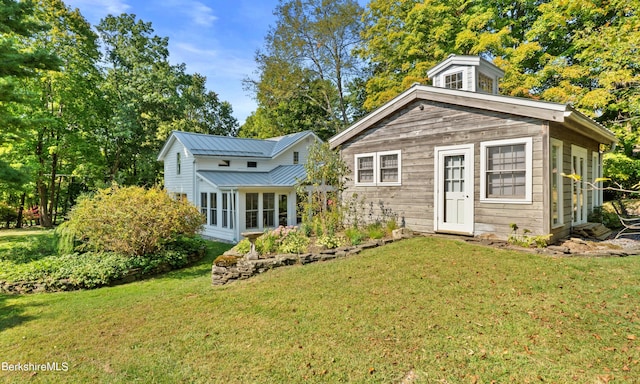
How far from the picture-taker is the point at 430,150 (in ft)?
32.0

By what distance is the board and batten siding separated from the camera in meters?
8.01

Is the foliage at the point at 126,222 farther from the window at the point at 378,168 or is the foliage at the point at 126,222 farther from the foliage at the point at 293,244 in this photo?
the window at the point at 378,168

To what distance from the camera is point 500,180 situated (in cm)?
852

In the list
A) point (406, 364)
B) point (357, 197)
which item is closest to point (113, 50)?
point (357, 197)

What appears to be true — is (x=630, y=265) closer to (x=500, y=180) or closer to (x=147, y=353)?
(x=500, y=180)

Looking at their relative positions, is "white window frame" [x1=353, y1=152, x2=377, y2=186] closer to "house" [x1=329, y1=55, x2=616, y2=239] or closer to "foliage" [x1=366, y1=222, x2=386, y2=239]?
"house" [x1=329, y1=55, x2=616, y2=239]

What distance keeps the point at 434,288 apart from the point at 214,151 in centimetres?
1542

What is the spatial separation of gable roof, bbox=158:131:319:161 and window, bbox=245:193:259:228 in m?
4.18

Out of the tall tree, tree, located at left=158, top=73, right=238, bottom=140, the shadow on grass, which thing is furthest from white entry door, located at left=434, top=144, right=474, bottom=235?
tree, located at left=158, top=73, right=238, bottom=140

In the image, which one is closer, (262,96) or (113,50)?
(262,96)

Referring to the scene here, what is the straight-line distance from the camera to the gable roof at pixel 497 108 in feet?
24.7

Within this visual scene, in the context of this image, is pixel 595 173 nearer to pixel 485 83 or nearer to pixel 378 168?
pixel 485 83

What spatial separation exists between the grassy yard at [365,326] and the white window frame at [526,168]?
1700 mm

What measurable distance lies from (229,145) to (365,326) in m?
17.1
